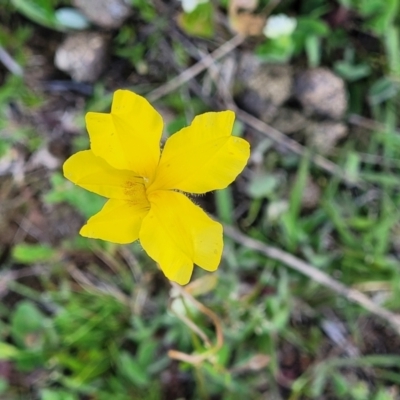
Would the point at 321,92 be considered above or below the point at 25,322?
above

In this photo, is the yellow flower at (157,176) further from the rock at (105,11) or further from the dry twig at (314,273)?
the rock at (105,11)

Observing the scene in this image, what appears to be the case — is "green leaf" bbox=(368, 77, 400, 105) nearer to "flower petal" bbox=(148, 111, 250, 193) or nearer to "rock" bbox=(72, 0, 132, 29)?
"rock" bbox=(72, 0, 132, 29)

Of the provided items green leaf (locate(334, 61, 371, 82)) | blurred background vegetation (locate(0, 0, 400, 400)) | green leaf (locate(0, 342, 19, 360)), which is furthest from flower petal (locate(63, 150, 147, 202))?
green leaf (locate(334, 61, 371, 82))

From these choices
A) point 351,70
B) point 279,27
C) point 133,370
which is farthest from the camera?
point 351,70

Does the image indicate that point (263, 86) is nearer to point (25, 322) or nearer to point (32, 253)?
point (32, 253)

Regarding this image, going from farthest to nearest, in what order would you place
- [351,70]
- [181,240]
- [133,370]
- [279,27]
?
[351,70], [279,27], [133,370], [181,240]

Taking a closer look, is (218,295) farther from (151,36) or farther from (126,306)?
(151,36)

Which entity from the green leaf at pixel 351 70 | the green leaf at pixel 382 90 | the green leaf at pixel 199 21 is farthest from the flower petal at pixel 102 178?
the green leaf at pixel 382 90

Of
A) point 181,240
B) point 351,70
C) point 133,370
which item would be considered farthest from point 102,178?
point 351,70
